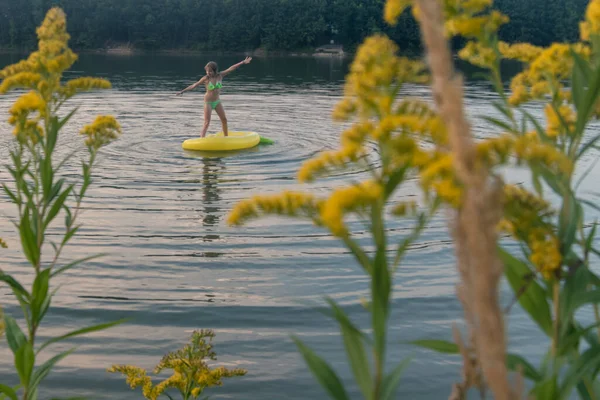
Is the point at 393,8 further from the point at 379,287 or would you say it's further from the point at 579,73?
the point at 579,73

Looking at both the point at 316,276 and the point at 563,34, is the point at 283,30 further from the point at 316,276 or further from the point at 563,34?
the point at 316,276

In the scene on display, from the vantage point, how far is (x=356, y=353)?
3.65 ft

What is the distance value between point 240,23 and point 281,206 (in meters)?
80.6

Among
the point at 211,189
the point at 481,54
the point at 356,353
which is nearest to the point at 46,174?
the point at 481,54

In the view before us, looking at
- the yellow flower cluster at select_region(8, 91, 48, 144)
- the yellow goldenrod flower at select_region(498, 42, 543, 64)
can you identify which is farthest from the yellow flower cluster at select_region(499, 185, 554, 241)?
the yellow flower cluster at select_region(8, 91, 48, 144)

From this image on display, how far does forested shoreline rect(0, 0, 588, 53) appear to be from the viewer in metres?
76.3

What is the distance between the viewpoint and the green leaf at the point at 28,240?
2268mm

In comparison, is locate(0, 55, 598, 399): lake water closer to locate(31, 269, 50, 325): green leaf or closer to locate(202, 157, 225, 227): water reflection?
locate(202, 157, 225, 227): water reflection

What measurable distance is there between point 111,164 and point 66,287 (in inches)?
233

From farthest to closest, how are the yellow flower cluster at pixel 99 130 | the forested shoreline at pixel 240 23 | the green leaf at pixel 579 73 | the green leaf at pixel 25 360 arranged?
the forested shoreline at pixel 240 23 → the yellow flower cluster at pixel 99 130 → the green leaf at pixel 25 360 → the green leaf at pixel 579 73

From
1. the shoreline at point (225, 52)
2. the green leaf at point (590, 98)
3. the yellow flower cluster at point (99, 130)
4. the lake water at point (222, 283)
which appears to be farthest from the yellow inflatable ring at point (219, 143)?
the shoreline at point (225, 52)

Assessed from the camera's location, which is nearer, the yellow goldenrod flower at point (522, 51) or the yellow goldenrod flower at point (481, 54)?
the yellow goldenrod flower at point (481, 54)

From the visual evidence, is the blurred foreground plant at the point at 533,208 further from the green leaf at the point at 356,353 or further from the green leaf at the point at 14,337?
the green leaf at the point at 14,337

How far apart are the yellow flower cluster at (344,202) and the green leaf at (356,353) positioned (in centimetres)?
18
